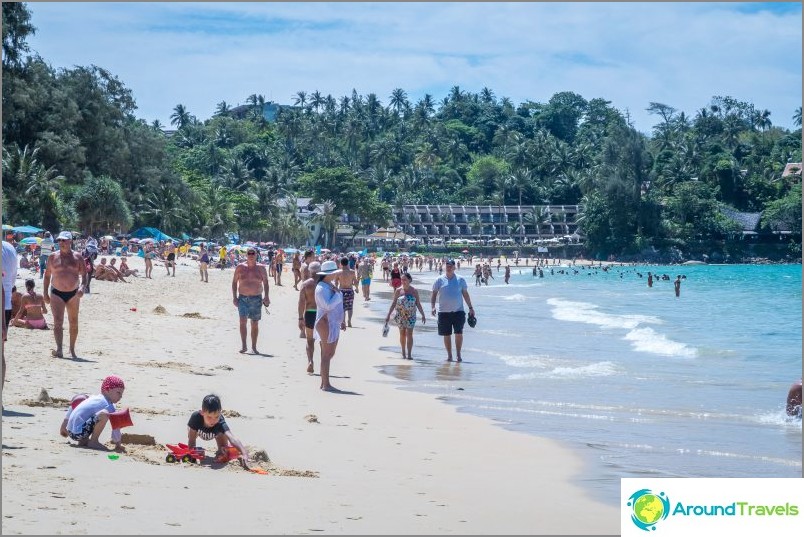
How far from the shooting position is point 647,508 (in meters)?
5.38

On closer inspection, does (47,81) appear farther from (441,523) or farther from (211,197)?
(441,523)

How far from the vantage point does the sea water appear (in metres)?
8.41

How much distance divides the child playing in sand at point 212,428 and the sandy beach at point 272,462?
20 cm

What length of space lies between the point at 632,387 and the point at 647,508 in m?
7.77

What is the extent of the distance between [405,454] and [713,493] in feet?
9.96

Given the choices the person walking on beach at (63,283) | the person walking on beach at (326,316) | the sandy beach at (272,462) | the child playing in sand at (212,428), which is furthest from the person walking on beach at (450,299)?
the child playing in sand at (212,428)

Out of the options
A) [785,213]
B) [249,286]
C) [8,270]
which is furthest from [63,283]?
[785,213]

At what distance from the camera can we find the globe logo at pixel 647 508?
17.5 feet

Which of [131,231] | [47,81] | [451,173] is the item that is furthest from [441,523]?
[451,173]

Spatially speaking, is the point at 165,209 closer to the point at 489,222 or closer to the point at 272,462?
the point at 272,462

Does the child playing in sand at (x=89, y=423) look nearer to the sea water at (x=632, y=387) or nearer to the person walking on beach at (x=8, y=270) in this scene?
the person walking on beach at (x=8, y=270)

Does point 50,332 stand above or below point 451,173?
below

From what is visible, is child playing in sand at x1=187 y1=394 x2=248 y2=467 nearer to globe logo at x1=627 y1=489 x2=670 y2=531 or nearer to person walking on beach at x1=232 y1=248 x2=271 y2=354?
globe logo at x1=627 y1=489 x2=670 y2=531

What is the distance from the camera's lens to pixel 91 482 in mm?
5828
